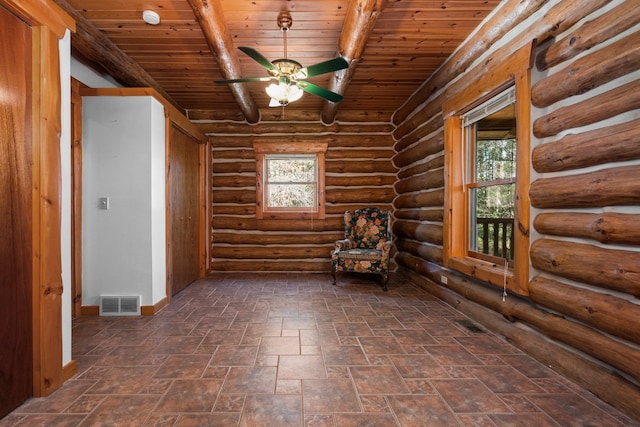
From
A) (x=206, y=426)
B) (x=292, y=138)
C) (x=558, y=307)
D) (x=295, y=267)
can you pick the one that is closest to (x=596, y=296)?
(x=558, y=307)

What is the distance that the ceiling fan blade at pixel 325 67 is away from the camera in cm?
276

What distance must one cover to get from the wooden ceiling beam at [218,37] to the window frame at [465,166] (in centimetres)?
253

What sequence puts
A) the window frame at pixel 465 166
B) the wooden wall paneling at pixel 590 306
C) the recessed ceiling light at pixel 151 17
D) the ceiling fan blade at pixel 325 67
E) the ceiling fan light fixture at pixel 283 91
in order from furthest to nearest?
1. the ceiling fan light fixture at pixel 283 91
2. the recessed ceiling light at pixel 151 17
3. the ceiling fan blade at pixel 325 67
4. the window frame at pixel 465 166
5. the wooden wall paneling at pixel 590 306

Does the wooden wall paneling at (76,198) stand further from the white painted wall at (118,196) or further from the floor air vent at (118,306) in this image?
the floor air vent at (118,306)

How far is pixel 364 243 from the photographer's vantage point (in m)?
5.13

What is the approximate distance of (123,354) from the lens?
2.45m

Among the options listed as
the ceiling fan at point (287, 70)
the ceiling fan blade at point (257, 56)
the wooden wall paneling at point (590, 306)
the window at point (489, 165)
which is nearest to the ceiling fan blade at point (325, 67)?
the ceiling fan at point (287, 70)

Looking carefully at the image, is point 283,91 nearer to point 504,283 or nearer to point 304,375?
point 304,375

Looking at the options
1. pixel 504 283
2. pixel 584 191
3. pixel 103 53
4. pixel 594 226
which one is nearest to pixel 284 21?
pixel 103 53

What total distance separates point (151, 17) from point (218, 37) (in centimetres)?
63

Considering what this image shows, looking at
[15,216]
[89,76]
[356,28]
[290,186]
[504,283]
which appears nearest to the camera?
[15,216]

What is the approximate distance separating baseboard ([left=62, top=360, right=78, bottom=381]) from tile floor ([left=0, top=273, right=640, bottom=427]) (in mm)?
67

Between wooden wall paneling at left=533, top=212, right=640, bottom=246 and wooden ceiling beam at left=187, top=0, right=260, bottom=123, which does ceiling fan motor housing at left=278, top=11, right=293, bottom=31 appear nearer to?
wooden ceiling beam at left=187, top=0, right=260, bottom=123

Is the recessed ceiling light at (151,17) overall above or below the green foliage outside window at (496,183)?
above
